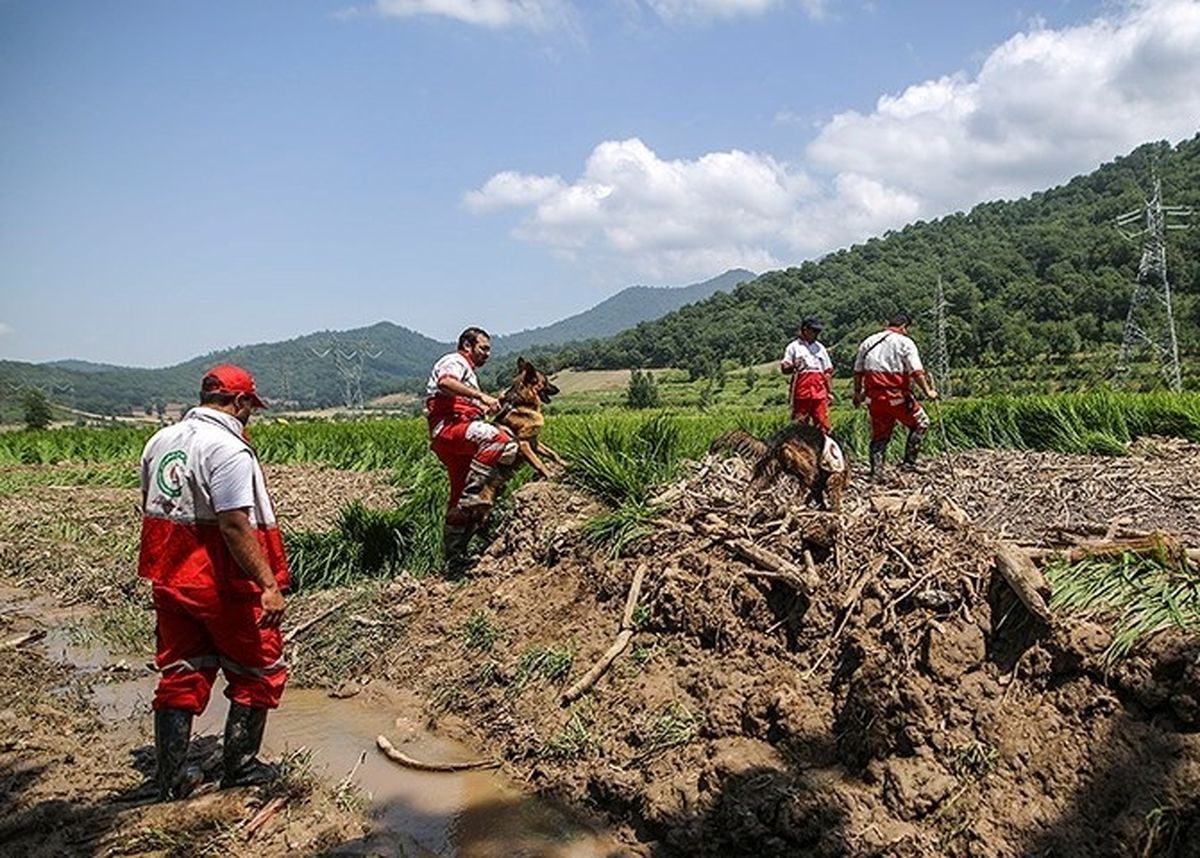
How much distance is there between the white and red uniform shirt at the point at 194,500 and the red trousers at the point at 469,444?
2.59m

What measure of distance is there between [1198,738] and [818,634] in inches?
63.6

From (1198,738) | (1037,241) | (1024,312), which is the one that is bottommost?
(1198,738)

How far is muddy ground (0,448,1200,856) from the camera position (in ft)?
10.0

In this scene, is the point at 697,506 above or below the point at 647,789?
above

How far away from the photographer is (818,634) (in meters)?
4.12

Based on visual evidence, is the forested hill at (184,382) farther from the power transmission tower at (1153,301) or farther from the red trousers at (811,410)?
the red trousers at (811,410)

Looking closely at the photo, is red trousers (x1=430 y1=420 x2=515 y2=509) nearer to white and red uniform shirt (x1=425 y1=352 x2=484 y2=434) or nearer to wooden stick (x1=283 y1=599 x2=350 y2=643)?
white and red uniform shirt (x1=425 y1=352 x2=484 y2=434)

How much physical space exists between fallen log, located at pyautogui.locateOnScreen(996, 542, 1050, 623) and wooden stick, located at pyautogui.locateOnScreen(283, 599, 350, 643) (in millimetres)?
4718

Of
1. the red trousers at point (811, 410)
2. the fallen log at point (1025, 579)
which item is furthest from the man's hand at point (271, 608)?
the red trousers at point (811, 410)

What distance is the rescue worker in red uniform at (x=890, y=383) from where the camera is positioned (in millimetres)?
7809

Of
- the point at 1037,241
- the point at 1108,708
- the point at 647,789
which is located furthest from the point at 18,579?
the point at 1037,241

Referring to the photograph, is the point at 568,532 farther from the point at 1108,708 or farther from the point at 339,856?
the point at 1108,708

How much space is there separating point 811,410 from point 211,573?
608 centimetres

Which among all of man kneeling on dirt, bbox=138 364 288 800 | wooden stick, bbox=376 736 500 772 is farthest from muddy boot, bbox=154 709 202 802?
wooden stick, bbox=376 736 500 772
